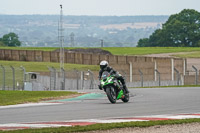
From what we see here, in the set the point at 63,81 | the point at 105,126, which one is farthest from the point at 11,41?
the point at 105,126

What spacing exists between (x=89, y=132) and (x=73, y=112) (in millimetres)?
4654

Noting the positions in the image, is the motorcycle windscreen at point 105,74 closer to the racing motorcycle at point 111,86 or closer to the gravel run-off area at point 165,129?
the racing motorcycle at point 111,86

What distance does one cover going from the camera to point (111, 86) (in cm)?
2086

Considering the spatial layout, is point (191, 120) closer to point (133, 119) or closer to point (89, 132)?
point (133, 119)

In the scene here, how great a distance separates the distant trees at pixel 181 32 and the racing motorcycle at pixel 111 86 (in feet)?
330

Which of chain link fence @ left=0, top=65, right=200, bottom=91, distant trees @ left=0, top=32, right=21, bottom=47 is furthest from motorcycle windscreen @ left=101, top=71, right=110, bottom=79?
distant trees @ left=0, top=32, right=21, bottom=47

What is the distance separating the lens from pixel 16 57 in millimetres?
78062

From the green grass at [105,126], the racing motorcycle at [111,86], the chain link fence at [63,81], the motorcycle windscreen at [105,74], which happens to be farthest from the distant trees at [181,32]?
the green grass at [105,126]

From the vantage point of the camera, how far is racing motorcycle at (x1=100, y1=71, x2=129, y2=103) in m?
20.6

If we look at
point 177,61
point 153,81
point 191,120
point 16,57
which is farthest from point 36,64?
point 191,120

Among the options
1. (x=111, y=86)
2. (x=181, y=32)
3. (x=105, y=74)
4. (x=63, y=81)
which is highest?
(x=181, y=32)

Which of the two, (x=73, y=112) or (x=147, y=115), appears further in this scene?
(x=73, y=112)

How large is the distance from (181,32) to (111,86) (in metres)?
108

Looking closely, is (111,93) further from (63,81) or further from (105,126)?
(63,81)
